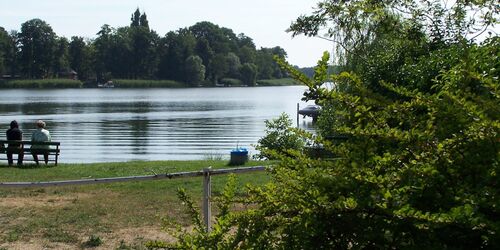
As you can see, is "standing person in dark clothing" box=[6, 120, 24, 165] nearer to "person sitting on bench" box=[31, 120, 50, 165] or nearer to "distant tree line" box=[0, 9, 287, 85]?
"person sitting on bench" box=[31, 120, 50, 165]

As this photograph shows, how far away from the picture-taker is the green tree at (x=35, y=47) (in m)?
150

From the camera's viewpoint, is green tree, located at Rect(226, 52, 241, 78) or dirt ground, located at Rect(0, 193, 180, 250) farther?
green tree, located at Rect(226, 52, 241, 78)

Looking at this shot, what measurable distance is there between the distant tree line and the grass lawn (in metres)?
137

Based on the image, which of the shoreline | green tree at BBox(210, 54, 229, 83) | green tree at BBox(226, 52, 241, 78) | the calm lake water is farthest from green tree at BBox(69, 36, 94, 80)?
the calm lake water

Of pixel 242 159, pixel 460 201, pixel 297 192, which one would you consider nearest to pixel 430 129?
pixel 460 201

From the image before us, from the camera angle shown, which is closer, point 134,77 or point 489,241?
point 489,241

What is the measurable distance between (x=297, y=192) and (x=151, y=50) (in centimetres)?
16071

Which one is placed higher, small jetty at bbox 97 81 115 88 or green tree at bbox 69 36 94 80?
green tree at bbox 69 36 94 80

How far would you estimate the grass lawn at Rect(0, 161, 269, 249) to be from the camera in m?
7.64

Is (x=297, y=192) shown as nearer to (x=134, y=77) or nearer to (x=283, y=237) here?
(x=283, y=237)

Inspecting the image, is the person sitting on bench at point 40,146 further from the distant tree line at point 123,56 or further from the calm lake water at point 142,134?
the distant tree line at point 123,56

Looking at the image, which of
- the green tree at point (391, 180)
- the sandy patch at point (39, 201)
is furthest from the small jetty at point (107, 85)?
the green tree at point (391, 180)

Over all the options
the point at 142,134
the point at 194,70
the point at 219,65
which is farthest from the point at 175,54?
the point at 142,134

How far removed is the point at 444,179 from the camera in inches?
82.6
